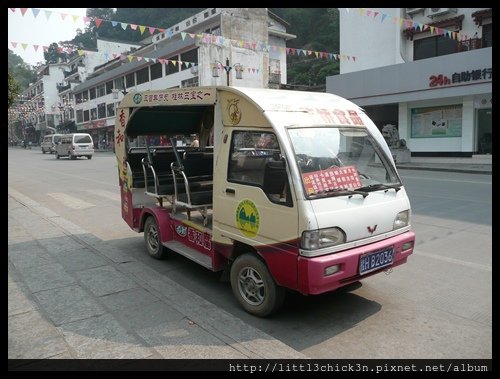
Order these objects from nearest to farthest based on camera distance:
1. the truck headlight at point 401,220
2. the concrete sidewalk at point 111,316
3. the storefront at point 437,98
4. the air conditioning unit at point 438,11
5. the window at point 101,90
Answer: the concrete sidewalk at point 111,316 < the truck headlight at point 401,220 < the storefront at point 437,98 < the air conditioning unit at point 438,11 < the window at point 101,90

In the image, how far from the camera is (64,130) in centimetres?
6325

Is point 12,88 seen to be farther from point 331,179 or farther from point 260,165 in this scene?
point 331,179

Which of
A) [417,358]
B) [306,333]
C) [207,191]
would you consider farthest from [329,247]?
[207,191]

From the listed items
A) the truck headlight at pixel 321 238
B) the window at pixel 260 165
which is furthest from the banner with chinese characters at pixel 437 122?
the truck headlight at pixel 321 238

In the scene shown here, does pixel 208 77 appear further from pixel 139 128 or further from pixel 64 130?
pixel 64 130

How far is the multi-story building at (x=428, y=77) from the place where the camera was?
1875cm

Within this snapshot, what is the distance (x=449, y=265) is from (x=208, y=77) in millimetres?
31576

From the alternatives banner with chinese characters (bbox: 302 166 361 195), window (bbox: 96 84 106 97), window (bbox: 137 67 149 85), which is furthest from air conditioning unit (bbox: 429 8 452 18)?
window (bbox: 96 84 106 97)

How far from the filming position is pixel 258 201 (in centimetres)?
380

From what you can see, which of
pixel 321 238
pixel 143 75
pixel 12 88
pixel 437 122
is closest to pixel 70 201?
pixel 12 88

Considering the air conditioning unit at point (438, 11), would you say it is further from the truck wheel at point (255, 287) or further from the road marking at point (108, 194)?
the truck wheel at point (255, 287)

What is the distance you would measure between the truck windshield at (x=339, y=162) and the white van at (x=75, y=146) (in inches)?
1066

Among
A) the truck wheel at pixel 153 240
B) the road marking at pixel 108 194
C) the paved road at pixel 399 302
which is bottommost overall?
the paved road at pixel 399 302

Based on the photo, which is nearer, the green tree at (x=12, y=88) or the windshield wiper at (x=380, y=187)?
the windshield wiper at (x=380, y=187)
